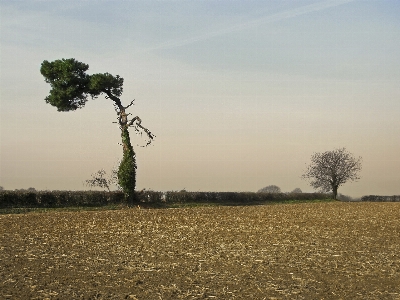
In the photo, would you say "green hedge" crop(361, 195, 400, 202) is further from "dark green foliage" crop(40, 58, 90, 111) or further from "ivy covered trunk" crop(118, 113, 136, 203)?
"dark green foliage" crop(40, 58, 90, 111)

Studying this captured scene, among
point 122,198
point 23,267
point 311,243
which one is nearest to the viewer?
point 23,267

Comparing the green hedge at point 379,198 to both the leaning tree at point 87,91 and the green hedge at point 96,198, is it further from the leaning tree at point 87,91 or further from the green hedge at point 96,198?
the leaning tree at point 87,91

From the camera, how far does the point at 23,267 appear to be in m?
16.6

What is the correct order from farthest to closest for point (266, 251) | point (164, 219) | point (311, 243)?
point (164, 219) → point (311, 243) → point (266, 251)

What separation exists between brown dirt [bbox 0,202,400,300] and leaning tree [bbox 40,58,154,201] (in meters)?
18.0

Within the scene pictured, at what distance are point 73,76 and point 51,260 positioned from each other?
109 ft

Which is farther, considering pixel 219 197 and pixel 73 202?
pixel 219 197

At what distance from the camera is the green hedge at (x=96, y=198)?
45.0m

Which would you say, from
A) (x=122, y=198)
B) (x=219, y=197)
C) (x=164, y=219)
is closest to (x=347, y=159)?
(x=219, y=197)

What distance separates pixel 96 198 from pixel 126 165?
5.69 m

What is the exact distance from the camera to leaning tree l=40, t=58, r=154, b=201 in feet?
157

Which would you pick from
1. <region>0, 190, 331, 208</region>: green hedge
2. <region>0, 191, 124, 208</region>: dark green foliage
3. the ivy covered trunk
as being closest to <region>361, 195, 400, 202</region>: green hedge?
<region>0, 190, 331, 208</region>: green hedge

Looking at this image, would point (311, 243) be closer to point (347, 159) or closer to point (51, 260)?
point (51, 260)

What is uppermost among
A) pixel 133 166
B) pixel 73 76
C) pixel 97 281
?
pixel 73 76
